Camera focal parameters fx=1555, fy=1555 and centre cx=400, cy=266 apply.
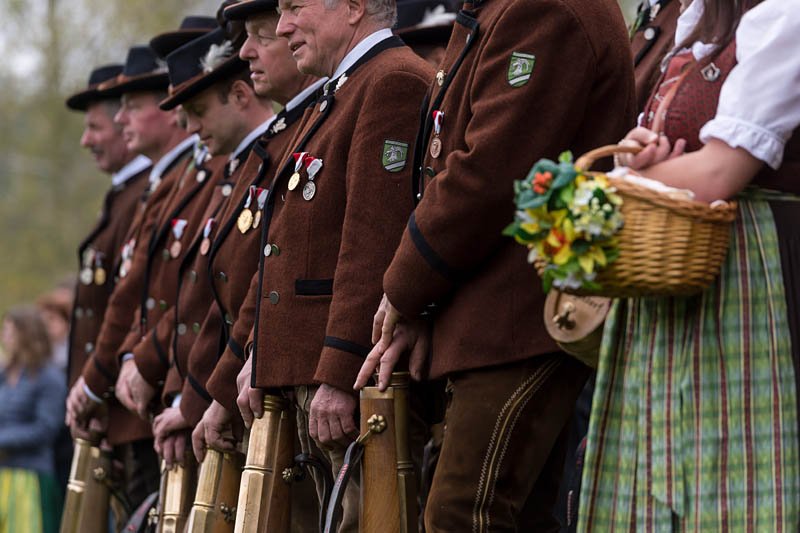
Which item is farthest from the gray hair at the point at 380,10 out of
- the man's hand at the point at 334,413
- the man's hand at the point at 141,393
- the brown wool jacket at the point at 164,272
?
the man's hand at the point at 141,393

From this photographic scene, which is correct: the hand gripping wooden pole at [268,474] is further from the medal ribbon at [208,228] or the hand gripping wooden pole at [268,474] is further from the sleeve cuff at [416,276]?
the medal ribbon at [208,228]

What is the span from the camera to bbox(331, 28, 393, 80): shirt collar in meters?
5.05

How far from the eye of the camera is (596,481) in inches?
142

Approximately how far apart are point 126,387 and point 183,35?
166 centimetres

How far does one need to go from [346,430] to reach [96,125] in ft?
14.1

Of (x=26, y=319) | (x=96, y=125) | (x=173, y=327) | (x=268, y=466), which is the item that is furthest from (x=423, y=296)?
(x=26, y=319)

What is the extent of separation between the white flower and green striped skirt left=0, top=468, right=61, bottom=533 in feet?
15.3

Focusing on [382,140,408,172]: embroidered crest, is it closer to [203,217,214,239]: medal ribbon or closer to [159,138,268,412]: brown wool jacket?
[159,138,268,412]: brown wool jacket

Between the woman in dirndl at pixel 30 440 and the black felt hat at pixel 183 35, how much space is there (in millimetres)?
3529

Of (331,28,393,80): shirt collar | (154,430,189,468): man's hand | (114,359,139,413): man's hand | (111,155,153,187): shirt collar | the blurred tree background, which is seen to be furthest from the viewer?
the blurred tree background

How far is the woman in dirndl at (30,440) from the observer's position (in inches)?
402

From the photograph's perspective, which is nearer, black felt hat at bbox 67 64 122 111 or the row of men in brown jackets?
the row of men in brown jackets

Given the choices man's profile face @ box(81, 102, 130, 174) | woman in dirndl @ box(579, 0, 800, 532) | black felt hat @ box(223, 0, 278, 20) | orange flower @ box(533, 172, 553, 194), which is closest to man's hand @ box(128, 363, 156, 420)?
black felt hat @ box(223, 0, 278, 20)

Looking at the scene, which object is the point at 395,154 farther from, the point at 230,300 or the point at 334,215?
the point at 230,300
